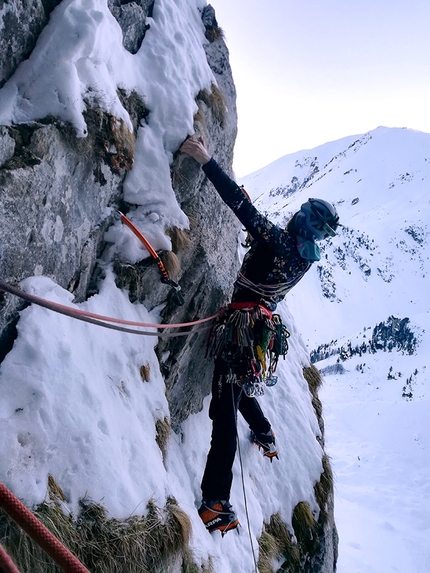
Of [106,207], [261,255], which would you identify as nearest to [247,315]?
[261,255]

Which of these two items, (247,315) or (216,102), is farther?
(216,102)

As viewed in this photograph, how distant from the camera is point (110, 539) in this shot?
2.43 metres

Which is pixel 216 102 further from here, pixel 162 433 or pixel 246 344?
pixel 162 433

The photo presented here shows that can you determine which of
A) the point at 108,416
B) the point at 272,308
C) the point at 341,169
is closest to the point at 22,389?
the point at 108,416

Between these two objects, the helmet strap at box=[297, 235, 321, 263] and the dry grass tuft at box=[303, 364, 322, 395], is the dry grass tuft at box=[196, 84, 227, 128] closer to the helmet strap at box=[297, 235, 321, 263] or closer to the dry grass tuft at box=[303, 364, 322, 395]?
the helmet strap at box=[297, 235, 321, 263]

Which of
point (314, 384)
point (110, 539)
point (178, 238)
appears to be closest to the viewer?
point (110, 539)

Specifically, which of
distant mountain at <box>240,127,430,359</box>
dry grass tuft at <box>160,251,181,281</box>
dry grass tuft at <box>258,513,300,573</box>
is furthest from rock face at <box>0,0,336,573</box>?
distant mountain at <box>240,127,430,359</box>

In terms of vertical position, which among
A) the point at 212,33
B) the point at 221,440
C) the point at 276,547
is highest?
the point at 212,33

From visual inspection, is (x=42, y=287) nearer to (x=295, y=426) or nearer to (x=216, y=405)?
(x=216, y=405)

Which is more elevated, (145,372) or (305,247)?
(305,247)

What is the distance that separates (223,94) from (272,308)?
2.91 m

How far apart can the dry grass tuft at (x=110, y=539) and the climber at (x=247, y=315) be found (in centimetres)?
62

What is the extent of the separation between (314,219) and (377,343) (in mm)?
49676

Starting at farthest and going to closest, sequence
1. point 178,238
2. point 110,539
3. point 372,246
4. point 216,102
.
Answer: point 372,246, point 216,102, point 178,238, point 110,539
